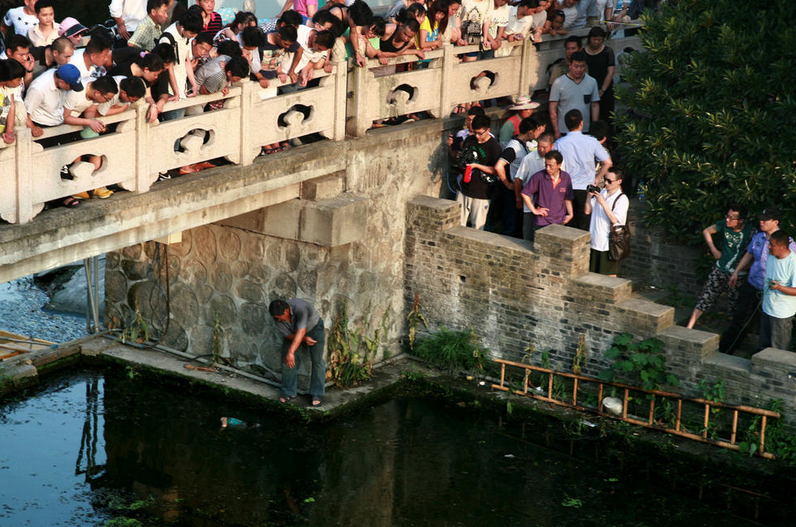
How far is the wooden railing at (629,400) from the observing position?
11930 millimetres

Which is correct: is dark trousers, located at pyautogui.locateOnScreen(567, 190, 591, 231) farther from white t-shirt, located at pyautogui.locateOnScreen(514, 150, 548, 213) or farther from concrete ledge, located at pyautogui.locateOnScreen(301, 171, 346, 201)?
concrete ledge, located at pyautogui.locateOnScreen(301, 171, 346, 201)

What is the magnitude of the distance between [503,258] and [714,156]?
8.84ft

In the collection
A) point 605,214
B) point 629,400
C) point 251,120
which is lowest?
point 629,400

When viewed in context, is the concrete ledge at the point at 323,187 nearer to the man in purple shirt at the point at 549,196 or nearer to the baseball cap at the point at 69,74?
the man in purple shirt at the point at 549,196

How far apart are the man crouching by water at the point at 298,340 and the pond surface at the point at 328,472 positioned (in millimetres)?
410

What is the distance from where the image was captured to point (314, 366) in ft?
42.4

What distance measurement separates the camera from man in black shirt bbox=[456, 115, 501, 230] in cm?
1376

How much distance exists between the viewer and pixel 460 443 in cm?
1244

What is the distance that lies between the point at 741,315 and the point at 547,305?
2133 mm

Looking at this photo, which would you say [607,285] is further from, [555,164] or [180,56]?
[180,56]

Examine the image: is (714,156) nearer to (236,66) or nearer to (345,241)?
(345,241)

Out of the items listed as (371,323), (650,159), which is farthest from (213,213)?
(650,159)

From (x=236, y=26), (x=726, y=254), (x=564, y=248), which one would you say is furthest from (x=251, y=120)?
(x=726, y=254)

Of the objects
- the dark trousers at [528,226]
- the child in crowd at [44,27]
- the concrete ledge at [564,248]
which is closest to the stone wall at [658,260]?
the dark trousers at [528,226]
